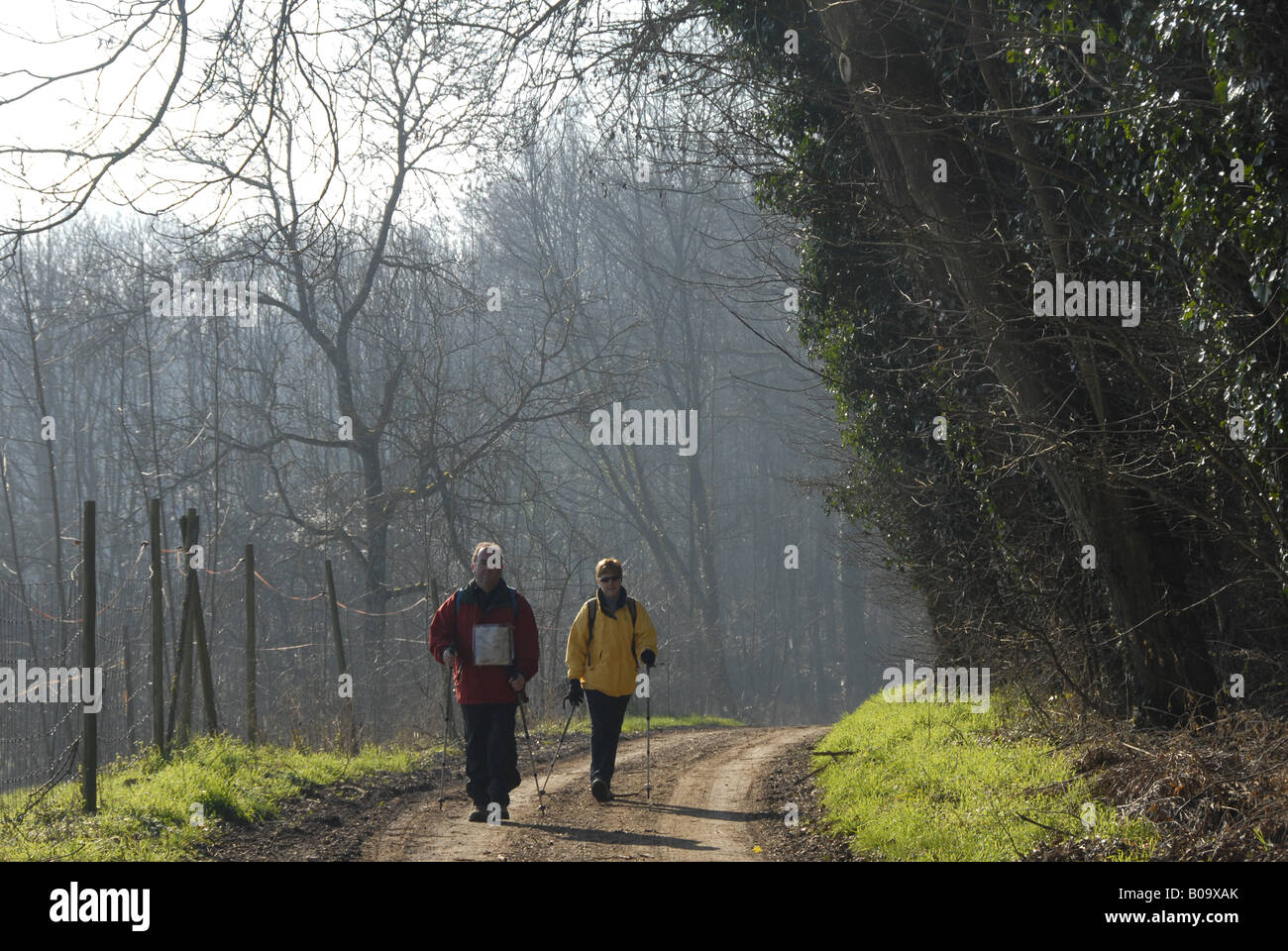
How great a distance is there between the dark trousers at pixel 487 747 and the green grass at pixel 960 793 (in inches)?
99.1

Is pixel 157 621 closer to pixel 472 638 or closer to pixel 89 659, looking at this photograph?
pixel 89 659

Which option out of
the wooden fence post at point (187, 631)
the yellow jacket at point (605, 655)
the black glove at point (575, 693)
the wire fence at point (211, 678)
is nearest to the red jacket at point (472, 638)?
the black glove at point (575, 693)

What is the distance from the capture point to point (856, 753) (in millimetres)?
12312

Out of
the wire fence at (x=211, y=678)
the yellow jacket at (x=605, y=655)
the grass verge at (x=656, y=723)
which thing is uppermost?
the yellow jacket at (x=605, y=655)

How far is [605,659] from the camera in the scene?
34.5ft

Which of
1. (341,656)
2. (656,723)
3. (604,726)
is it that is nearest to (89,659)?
(604,726)

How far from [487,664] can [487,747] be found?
65 centimetres

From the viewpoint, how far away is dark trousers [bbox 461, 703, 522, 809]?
9.41 m

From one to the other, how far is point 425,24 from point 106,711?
10.4 meters

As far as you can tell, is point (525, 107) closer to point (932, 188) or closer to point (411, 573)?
point (932, 188)

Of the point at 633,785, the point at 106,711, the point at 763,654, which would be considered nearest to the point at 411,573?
the point at 106,711

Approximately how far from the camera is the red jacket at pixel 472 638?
372 inches

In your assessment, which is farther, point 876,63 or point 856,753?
point 856,753

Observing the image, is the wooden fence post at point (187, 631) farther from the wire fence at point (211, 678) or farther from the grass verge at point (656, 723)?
the grass verge at point (656, 723)
